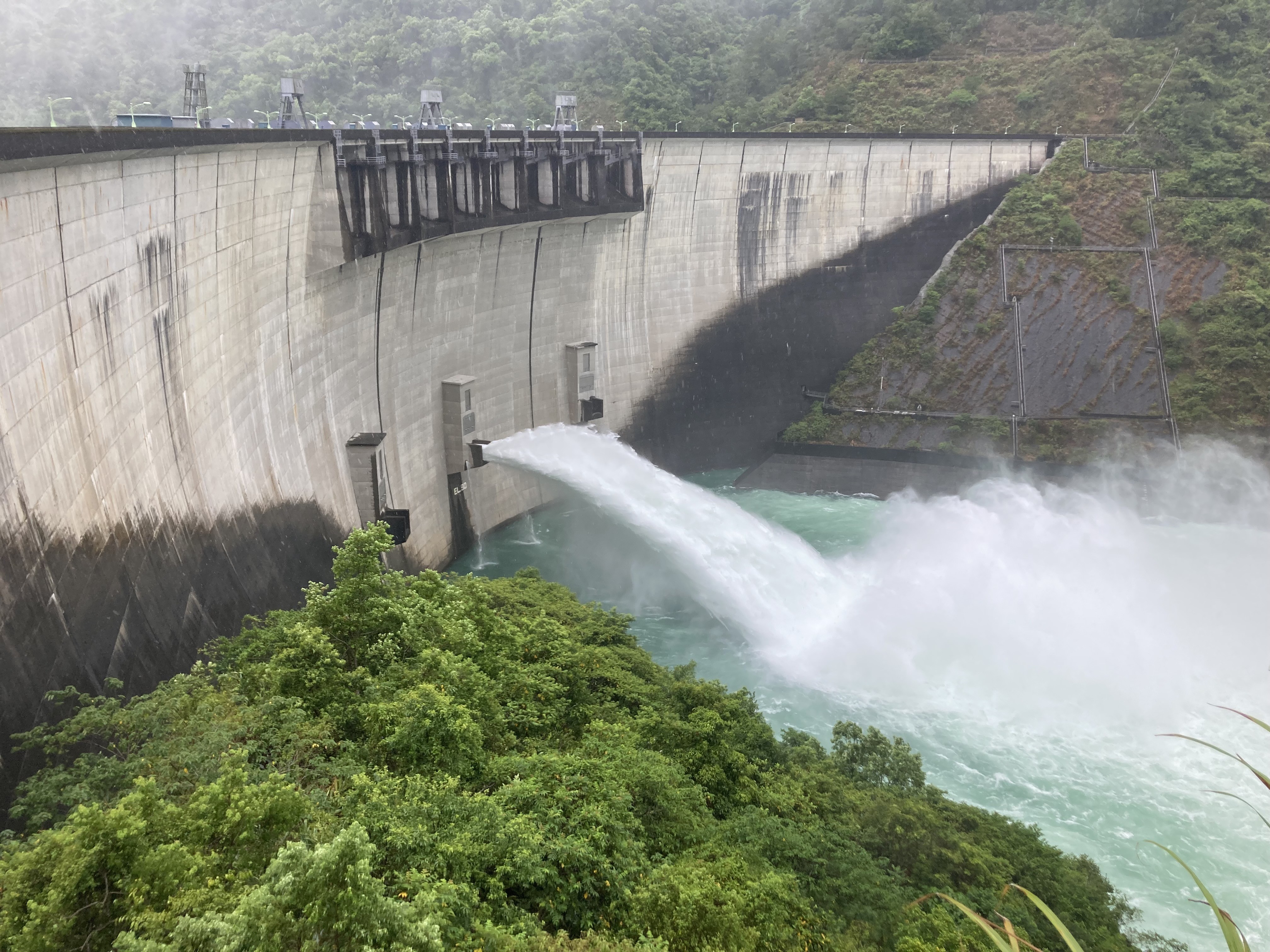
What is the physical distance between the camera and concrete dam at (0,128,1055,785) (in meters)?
9.09

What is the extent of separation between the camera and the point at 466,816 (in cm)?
790

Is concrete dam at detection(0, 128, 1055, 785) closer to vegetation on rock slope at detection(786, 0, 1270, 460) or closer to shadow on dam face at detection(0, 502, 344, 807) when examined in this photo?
shadow on dam face at detection(0, 502, 344, 807)

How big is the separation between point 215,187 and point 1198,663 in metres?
17.3

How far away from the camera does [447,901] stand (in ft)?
21.5

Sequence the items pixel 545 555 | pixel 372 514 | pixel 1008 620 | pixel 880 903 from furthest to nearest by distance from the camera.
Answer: pixel 545 555, pixel 1008 620, pixel 372 514, pixel 880 903

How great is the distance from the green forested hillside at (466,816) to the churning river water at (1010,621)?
3.43m

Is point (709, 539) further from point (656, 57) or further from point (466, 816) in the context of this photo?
point (656, 57)

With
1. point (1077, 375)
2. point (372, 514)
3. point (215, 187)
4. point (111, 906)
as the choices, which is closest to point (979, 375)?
point (1077, 375)

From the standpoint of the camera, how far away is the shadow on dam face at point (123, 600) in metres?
8.07

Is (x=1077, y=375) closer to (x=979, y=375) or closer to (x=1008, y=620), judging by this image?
(x=979, y=375)

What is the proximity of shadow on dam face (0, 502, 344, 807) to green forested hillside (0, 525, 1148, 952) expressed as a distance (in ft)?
1.05

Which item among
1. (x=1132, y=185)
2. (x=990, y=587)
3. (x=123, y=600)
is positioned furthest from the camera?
(x=1132, y=185)

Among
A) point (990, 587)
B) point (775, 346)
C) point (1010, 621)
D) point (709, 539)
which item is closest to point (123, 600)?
point (709, 539)

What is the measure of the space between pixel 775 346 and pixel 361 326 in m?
16.0
